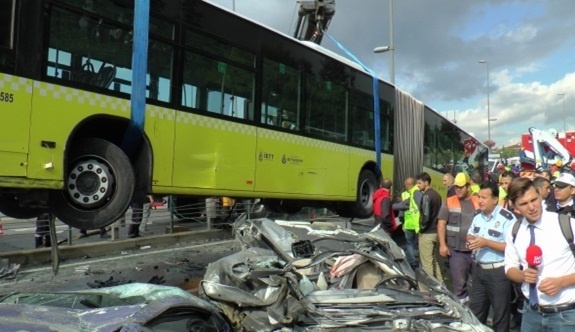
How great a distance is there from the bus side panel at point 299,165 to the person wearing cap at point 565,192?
4238mm

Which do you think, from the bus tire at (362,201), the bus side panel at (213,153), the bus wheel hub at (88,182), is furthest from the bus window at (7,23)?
the bus tire at (362,201)

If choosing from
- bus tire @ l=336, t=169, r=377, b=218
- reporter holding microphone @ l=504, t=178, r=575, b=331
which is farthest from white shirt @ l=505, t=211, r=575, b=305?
bus tire @ l=336, t=169, r=377, b=218

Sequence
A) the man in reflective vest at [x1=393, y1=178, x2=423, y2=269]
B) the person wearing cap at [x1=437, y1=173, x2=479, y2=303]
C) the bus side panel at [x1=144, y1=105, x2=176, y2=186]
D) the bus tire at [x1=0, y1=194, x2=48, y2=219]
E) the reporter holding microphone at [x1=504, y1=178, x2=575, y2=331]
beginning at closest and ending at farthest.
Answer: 1. the reporter holding microphone at [x1=504, y1=178, x2=575, y2=331]
2. the person wearing cap at [x1=437, y1=173, x2=479, y2=303]
3. the bus tire at [x1=0, y1=194, x2=48, y2=219]
4. the bus side panel at [x1=144, y1=105, x2=176, y2=186]
5. the man in reflective vest at [x1=393, y1=178, x2=423, y2=269]

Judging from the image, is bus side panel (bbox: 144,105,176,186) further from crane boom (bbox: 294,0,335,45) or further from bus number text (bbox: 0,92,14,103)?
crane boom (bbox: 294,0,335,45)

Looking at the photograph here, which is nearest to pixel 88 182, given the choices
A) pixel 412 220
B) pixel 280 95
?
pixel 280 95

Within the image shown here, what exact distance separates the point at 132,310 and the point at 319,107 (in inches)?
273

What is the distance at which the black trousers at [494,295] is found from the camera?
4.86 m

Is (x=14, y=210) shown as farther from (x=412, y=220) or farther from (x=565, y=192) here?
(x=565, y=192)

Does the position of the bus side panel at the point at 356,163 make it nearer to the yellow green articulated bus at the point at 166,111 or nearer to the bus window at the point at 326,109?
the yellow green articulated bus at the point at 166,111

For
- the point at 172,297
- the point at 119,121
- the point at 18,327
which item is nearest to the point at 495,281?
the point at 172,297

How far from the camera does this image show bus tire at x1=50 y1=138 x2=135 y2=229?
5480 mm

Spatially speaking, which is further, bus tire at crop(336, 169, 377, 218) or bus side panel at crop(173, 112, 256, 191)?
bus tire at crop(336, 169, 377, 218)

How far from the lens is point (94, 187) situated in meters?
5.63

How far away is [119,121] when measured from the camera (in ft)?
19.5
